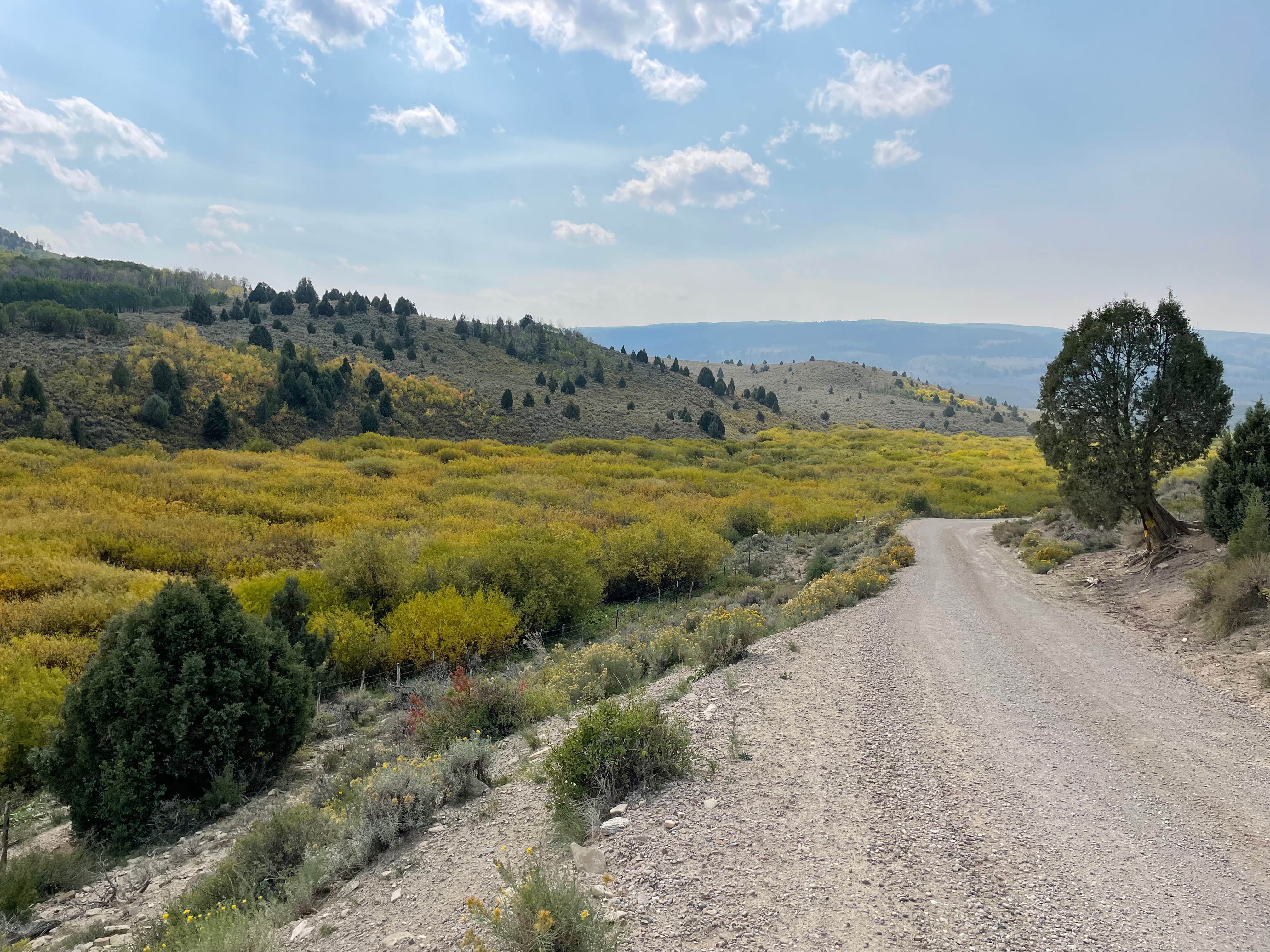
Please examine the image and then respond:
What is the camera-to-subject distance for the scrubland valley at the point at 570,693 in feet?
15.7

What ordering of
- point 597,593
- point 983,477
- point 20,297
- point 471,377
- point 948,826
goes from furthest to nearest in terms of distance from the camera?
point 471,377, point 20,297, point 983,477, point 597,593, point 948,826

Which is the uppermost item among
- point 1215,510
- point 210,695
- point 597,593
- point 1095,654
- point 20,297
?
point 20,297

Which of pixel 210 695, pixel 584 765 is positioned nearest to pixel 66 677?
pixel 210 695

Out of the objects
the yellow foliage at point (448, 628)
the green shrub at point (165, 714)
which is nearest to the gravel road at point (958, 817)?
the green shrub at point (165, 714)

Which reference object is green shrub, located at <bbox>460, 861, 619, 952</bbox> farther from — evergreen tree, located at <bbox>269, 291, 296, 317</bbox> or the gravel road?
evergreen tree, located at <bbox>269, 291, 296, 317</bbox>

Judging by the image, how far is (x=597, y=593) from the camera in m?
22.8

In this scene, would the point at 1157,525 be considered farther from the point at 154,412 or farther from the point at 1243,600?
the point at 154,412

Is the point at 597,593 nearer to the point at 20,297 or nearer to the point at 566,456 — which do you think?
the point at 566,456

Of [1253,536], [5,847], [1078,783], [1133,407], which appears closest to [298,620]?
[5,847]

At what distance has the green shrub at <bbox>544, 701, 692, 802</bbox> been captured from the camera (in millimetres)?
6000

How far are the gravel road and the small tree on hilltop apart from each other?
24.1ft

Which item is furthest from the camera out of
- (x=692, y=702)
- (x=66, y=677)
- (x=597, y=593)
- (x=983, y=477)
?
(x=983, y=477)

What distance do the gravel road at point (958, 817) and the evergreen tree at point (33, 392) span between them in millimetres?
59628

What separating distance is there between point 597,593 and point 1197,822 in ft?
60.3
